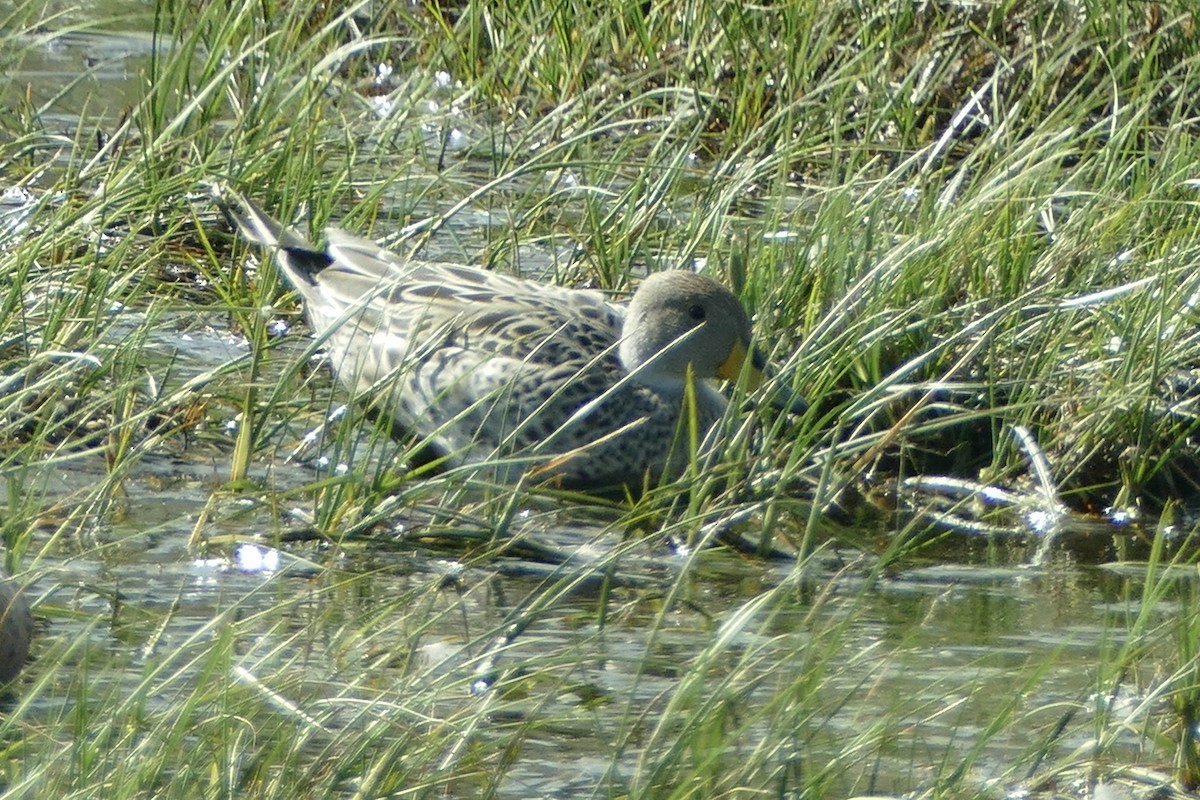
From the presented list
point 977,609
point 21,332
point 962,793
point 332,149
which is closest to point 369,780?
point 962,793

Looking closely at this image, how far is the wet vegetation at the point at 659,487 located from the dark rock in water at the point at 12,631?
6cm

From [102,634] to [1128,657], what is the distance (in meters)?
1.75

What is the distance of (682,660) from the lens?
3938mm

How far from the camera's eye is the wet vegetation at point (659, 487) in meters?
3.24

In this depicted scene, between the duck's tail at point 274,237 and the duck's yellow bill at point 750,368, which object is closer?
the duck's yellow bill at point 750,368

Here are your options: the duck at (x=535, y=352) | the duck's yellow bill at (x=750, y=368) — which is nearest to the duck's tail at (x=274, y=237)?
the duck at (x=535, y=352)

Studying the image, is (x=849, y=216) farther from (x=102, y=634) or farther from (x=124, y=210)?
(x=102, y=634)

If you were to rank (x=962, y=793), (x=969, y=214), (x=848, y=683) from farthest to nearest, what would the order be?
1. (x=969, y=214)
2. (x=848, y=683)
3. (x=962, y=793)

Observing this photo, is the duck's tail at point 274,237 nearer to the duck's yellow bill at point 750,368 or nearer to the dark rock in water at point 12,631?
the duck's yellow bill at point 750,368

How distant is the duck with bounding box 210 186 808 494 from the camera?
5.21 metres

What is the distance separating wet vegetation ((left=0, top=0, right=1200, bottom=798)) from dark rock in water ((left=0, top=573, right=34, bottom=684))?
6 centimetres

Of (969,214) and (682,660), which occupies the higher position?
(969,214)

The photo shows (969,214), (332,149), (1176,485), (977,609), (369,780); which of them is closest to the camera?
(369,780)

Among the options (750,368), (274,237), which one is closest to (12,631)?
(750,368)
